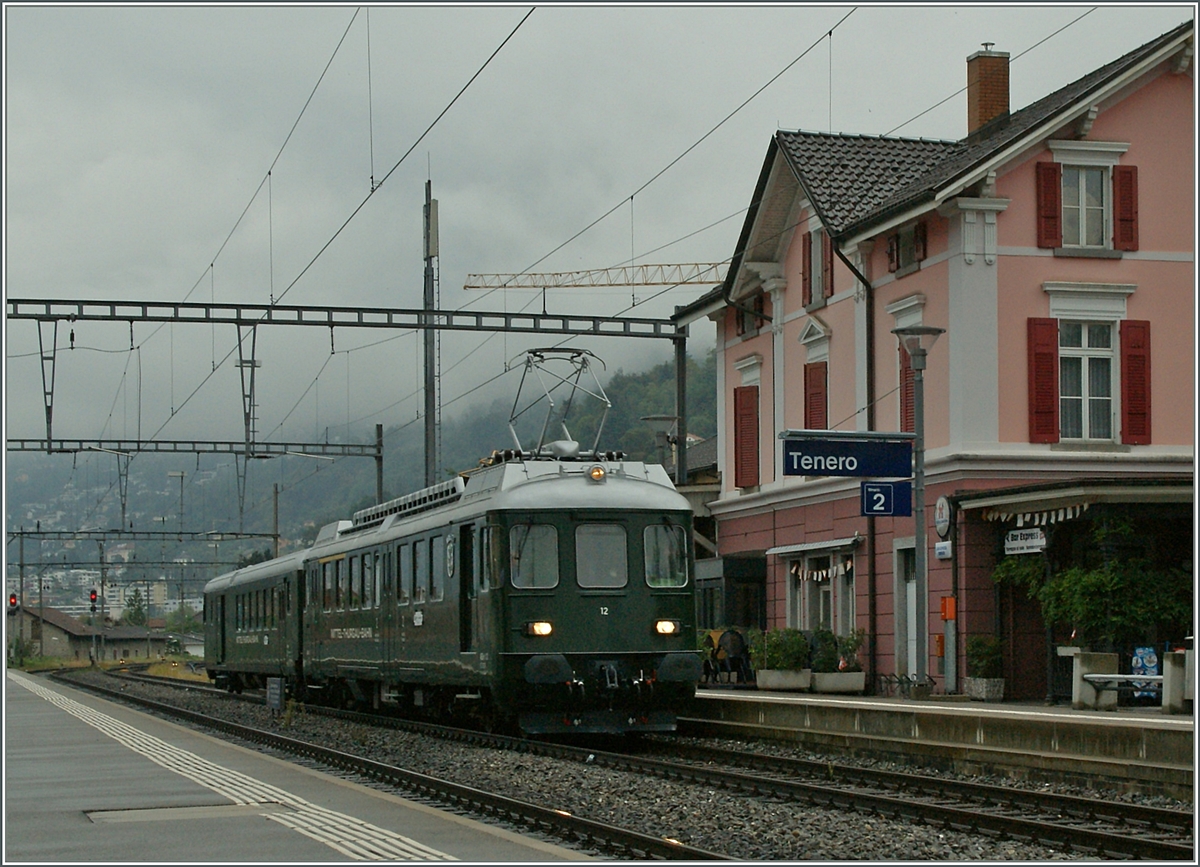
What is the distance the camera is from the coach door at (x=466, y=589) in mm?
20859

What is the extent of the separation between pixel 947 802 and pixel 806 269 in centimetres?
2060

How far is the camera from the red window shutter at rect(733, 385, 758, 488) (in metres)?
35.8

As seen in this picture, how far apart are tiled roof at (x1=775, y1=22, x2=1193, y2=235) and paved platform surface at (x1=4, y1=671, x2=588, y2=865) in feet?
50.8

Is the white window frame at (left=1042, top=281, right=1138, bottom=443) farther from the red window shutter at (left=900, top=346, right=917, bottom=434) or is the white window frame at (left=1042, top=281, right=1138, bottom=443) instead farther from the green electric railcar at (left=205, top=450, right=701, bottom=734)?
the green electric railcar at (left=205, top=450, right=701, bottom=734)

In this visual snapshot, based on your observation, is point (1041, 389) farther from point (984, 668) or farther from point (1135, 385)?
point (984, 668)

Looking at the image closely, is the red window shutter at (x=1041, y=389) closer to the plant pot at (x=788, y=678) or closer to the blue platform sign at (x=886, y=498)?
the blue platform sign at (x=886, y=498)

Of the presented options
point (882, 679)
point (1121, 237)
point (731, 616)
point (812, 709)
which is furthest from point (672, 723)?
point (731, 616)

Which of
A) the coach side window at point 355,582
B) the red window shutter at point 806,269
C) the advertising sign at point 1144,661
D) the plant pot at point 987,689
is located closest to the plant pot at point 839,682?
the plant pot at point 987,689

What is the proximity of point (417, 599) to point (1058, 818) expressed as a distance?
11.9 m

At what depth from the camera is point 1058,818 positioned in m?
12.9

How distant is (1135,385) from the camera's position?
28203 millimetres

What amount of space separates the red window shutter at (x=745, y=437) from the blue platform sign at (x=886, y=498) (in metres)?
10.1

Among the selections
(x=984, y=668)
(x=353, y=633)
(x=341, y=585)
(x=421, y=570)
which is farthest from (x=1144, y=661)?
(x=341, y=585)

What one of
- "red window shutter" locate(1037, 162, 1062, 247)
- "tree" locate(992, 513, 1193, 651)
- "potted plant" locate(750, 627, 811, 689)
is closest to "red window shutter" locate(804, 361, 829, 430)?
"potted plant" locate(750, 627, 811, 689)
